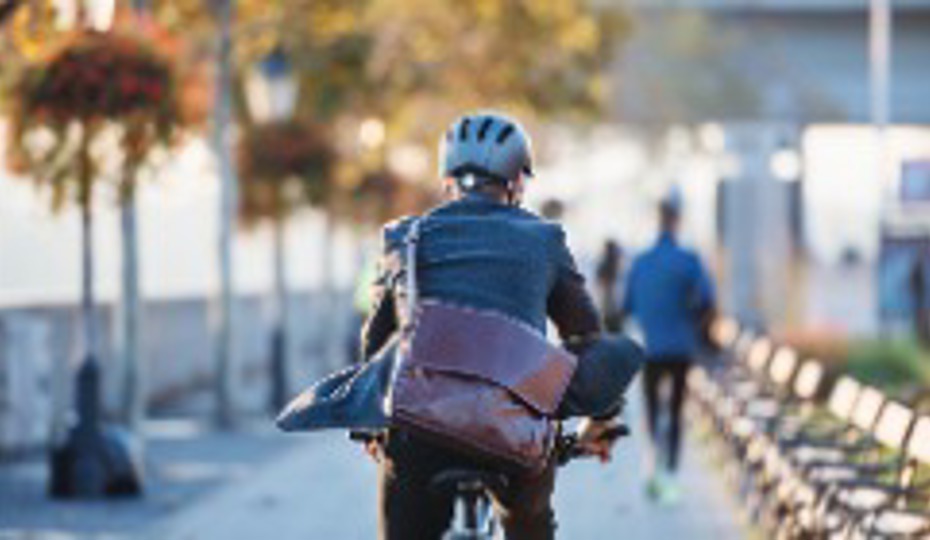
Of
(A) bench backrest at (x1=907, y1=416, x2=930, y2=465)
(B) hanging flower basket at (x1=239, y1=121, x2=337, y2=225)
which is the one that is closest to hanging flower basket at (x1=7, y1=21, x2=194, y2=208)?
(A) bench backrest at (x1=907, y1=416, x2=930, y2=465)

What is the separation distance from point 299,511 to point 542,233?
10469 mm

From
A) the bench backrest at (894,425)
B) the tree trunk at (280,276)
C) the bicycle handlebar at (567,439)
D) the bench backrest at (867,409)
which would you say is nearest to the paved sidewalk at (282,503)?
the bench backrest at (867,409)

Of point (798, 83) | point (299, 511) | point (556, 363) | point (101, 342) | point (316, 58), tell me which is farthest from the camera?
point (798, 83)

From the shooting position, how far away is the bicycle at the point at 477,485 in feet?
25.9

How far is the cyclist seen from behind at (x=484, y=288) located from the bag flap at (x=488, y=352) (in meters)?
0.04

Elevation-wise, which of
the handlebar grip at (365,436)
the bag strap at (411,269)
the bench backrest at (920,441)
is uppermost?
the bag strap at (411,269)

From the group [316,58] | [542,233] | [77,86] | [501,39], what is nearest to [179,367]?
[316,58]

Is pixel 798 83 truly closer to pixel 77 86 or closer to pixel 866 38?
pixel 866 38

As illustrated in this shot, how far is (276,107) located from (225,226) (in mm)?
3772

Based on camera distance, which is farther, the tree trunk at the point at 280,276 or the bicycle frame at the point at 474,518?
the tree trunk at the point at 280,276

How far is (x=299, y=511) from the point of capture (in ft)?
60.7

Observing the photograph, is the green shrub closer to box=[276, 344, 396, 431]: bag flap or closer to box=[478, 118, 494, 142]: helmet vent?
box=[478, 118, 494, 142]: helmet vent

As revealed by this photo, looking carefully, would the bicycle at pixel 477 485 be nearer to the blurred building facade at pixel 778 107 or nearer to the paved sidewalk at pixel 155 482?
the paved sidewalk at pixel 155 482

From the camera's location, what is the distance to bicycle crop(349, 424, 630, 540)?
7.91m
